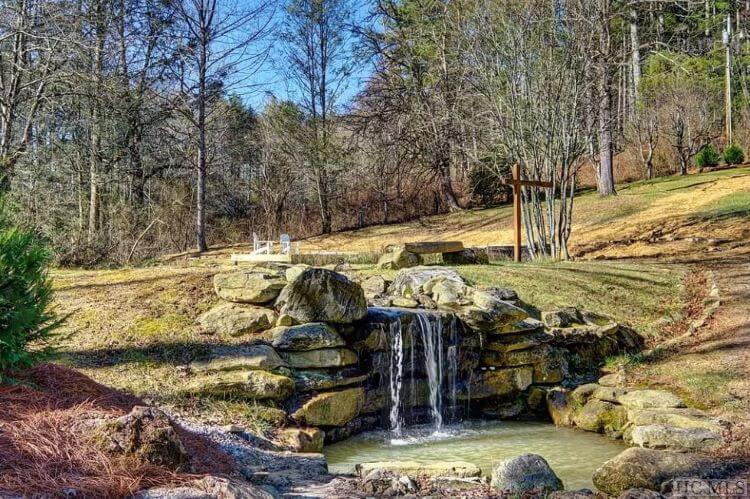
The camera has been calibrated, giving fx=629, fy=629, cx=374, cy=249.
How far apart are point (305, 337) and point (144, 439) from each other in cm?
370

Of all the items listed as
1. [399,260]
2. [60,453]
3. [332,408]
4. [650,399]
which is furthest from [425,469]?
[399,260]

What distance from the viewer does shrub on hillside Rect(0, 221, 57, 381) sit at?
12.9ft

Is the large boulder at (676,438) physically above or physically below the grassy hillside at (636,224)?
below

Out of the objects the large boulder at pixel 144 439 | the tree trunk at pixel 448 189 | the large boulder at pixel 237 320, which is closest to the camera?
the large boulder at pixel 144 439

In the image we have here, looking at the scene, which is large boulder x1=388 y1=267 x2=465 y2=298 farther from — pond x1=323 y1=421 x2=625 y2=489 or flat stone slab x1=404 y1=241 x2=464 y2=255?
pond x1=323 y1=421 x2=625 y2=489

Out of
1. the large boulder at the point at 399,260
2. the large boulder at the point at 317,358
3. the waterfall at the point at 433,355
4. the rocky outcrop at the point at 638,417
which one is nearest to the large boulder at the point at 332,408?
the large boulder at the point at 317,358

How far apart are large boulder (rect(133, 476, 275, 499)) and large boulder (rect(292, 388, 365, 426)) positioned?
3125 mm

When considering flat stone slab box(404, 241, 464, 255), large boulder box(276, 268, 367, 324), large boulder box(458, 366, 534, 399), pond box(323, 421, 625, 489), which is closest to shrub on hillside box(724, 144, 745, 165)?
flat stone slab box(404, 241, 464, 255)

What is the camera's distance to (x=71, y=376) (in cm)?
440

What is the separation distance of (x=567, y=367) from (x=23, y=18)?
35.5 feet

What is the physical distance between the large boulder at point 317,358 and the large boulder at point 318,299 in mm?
427

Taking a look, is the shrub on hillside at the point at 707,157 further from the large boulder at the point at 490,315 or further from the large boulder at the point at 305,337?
Result: the large boulder at the point at 305,337

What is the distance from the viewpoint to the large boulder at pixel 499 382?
8.38 metres

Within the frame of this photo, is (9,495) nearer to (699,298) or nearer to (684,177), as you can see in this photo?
(699,298)
